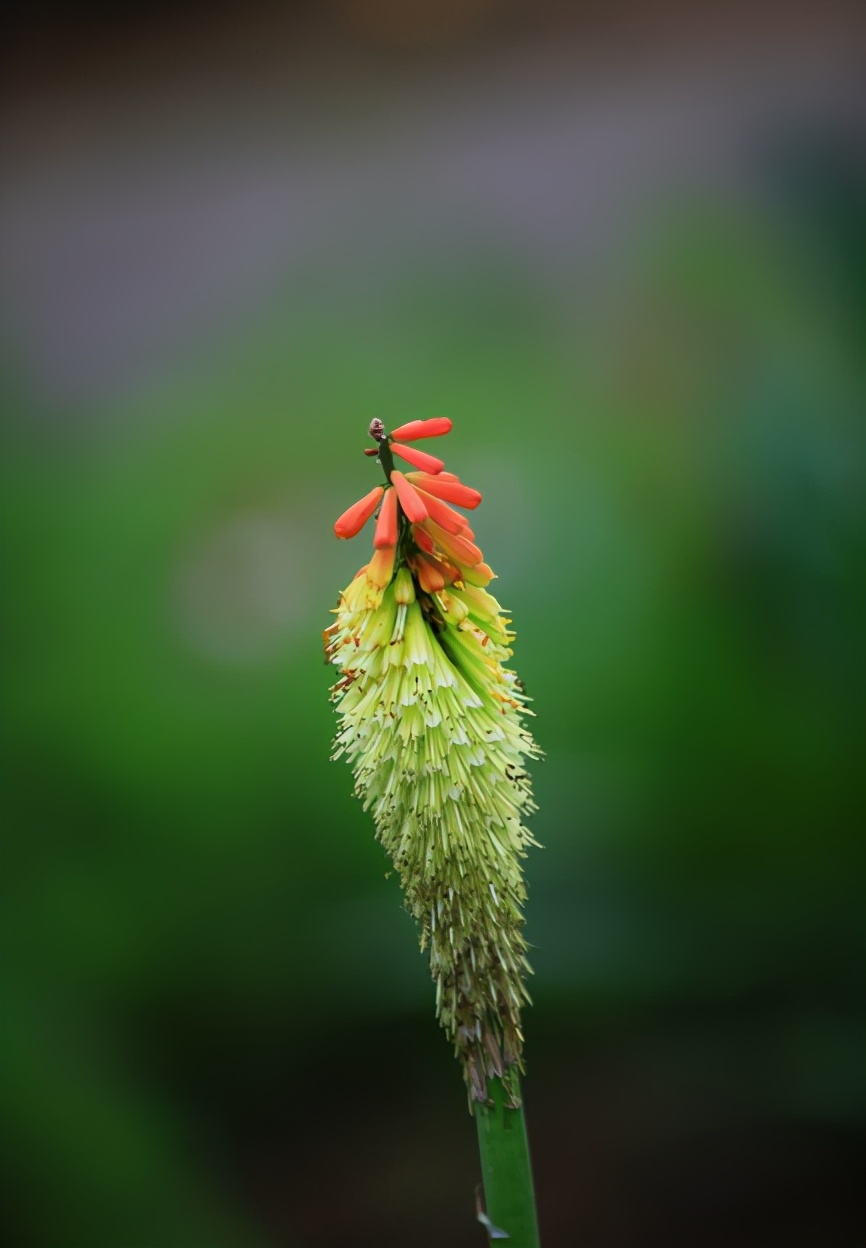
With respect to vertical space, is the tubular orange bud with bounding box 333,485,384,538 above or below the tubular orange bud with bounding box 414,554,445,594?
above

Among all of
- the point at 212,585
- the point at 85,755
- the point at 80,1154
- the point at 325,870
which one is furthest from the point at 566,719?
the point at 80,1154

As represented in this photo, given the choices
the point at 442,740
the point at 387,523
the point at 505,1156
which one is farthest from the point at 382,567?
the point at 505,1156

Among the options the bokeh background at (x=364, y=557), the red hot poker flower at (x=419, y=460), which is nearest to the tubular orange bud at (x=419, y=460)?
the red hot poker flower at (x=419, y=460)

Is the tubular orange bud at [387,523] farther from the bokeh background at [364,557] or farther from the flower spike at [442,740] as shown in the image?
the bokeh background at [364,557]

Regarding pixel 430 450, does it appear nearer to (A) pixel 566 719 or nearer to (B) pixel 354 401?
(B) pixel 354 401

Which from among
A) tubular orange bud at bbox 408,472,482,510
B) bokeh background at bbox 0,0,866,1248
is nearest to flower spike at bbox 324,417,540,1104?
tubular orange bud at bbox 408,472,482,510

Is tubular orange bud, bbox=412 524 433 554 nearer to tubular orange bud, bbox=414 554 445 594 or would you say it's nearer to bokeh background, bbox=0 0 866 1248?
tubular orange bud, bbox=414 554 445 594

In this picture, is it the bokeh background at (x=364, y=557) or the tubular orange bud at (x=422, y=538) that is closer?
the tubular orange bud at (x=422, y=538)
